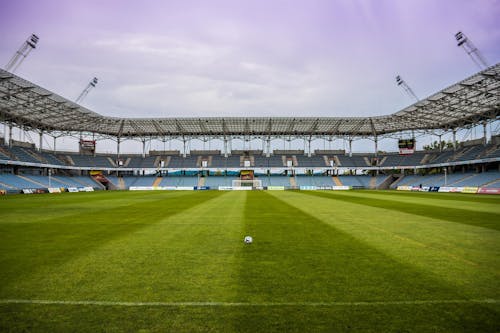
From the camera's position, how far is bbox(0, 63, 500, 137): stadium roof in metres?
39.5

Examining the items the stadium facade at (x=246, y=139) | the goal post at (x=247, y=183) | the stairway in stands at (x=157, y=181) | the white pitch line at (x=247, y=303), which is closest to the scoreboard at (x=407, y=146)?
the stadium facade at (x=246, y=139)

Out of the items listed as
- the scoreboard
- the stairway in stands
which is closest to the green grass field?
the scoreboard

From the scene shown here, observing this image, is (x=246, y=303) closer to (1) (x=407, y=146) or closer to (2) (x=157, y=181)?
(1) (x=407, y=146)

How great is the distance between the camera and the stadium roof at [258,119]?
130 feet

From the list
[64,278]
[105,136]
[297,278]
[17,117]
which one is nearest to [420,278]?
[297,278]

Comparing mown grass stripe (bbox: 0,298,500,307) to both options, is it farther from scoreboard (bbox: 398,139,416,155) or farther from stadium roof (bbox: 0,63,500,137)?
scoreboard (bbox: 398,139,416,155)

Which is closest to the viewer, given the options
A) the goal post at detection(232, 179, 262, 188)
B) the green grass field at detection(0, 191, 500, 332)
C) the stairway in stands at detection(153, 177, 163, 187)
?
the green grass field at detection(0, 191, 500, 332)

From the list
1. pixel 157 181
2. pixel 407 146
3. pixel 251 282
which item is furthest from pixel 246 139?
pixel 251 282

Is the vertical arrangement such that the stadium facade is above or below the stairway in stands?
above

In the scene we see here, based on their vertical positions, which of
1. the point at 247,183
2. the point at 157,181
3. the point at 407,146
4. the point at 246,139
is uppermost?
the point at 246,139

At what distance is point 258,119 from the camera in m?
62.9

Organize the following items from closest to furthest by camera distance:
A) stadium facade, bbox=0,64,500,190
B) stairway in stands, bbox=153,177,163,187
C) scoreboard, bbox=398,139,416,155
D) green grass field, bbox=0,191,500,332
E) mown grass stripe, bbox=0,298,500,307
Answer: green grass field, bbox=0,191,500,332 → mown grass stripe, bbox=0,298,500,307 → stadium facade, bbox=0,64,500,190 → scoreboard, bbox=398,139,416,155 → stairway in stands, bbox=153,177,163,187

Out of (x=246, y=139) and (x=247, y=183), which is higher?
(x=246, y=139)

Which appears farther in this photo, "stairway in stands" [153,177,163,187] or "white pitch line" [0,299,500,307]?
"stairway in stands" [153,177,163,187]
